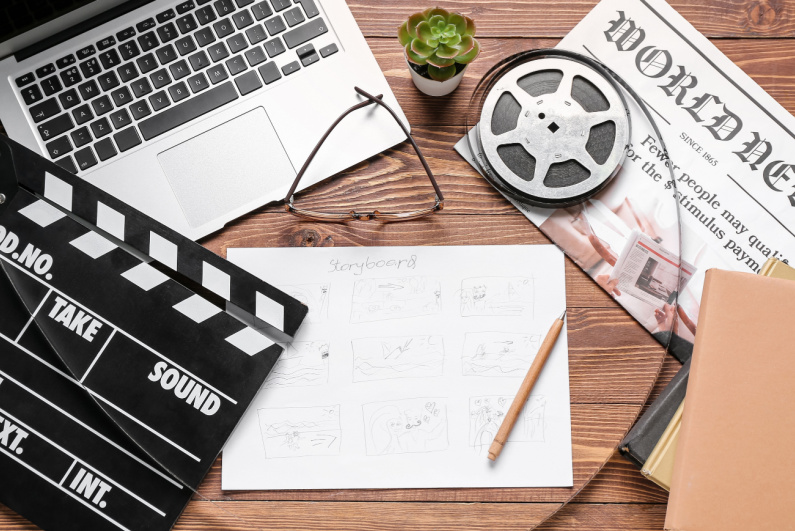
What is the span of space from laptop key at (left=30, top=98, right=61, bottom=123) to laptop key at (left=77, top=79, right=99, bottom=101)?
0.03 m

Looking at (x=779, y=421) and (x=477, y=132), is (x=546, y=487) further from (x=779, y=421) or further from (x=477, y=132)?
(x=477, y=132)

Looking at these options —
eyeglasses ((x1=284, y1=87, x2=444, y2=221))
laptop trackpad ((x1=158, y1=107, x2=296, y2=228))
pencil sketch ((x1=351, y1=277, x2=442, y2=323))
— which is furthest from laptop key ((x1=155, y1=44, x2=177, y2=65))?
pencil sketch ((x1=351, y1=277, x2=442, y2=323))

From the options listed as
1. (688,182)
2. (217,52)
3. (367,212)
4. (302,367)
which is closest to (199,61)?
(217,52)

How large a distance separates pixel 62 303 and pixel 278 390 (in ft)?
0.89

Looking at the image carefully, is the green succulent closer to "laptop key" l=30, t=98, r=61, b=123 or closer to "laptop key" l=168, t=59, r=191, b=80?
"laptop key" l=168, t=59, r=191, b=80

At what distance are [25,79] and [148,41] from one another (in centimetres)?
15

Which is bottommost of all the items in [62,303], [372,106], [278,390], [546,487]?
[546,487]

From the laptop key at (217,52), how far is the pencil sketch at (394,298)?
0.31 meters

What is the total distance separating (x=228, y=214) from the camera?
27.7 inches

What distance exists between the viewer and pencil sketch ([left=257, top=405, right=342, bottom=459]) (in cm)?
68

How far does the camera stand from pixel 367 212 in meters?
0.73

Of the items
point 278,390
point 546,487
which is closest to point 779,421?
point 546,487

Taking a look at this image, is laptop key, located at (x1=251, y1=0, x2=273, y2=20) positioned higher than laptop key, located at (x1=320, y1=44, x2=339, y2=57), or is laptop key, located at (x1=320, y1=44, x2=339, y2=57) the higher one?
laptop key, located at (x1=251, y1=0, x2=273, y2=20)

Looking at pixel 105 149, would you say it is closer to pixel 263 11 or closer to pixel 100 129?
pixel 100 129
